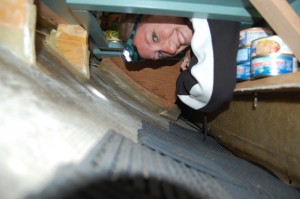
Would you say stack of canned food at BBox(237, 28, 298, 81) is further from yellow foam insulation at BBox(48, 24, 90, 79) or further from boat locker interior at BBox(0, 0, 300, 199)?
yellow foam insulation at BBox(48, 24, 90, 79)

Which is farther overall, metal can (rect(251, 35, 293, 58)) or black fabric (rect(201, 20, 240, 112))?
black fabric (rect(201, 20, 240, 112))

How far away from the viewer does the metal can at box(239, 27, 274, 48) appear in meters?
0.87

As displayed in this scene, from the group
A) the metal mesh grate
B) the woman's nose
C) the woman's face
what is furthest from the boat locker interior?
the woman's nose

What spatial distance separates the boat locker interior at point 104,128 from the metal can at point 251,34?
6 cm

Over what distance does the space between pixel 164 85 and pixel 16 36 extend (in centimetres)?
151

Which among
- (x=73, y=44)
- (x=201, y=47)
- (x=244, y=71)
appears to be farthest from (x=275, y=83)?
(x=73, y=44)

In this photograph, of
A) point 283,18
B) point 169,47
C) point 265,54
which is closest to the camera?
point 283,18

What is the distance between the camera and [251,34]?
89 cm

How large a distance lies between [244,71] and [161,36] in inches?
18.2

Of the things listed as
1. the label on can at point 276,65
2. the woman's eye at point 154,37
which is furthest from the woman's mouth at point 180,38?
the label on can at point 276,65

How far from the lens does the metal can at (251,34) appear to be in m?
0.87

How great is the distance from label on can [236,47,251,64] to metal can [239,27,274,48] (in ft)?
0.06

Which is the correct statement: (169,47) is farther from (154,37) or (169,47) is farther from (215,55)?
(215,55)

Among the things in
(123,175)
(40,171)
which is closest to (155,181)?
(123,175)
